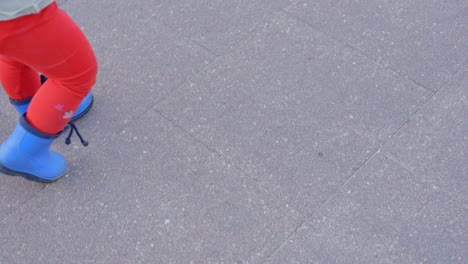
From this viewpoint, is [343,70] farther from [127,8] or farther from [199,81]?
[127,8]

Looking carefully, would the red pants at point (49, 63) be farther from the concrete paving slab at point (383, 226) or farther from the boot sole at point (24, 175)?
the concrete paving slab at point (383, 226)

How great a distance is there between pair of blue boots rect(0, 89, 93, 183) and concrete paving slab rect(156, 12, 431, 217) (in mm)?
617

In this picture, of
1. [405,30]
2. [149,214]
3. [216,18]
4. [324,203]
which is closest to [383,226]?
[324,203]

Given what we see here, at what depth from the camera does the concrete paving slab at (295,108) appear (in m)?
2.69

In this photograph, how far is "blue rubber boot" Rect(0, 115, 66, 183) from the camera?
7.87ft

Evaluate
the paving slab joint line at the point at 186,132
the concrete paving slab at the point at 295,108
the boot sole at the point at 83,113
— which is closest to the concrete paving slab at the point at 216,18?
the concrete paving slab at the point at 295,108

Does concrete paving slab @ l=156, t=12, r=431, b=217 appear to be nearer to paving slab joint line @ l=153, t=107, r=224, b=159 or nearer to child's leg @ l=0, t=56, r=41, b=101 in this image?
paving slab joint line @ l=153, t=107, r=224, b=159

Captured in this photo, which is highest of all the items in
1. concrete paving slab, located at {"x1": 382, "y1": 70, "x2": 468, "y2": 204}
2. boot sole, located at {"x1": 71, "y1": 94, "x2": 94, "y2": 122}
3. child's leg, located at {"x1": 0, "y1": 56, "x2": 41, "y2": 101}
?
child's leg, located at {"x1": 0, "y1": 56, "x2": 41, "y2": 101}

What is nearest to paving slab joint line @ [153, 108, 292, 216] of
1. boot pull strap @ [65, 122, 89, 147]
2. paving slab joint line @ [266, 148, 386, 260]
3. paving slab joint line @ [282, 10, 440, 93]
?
paving slab joint line @ [266, 148, 386, 260]

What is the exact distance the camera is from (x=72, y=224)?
98.6 inches

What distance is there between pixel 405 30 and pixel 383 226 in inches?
54.1

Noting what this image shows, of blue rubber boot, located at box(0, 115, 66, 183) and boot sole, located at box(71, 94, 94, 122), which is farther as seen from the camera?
boot sole, located at box(71, 94, 94, 122)

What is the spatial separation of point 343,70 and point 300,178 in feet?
2.58

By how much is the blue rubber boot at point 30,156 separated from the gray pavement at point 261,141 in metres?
0.09
